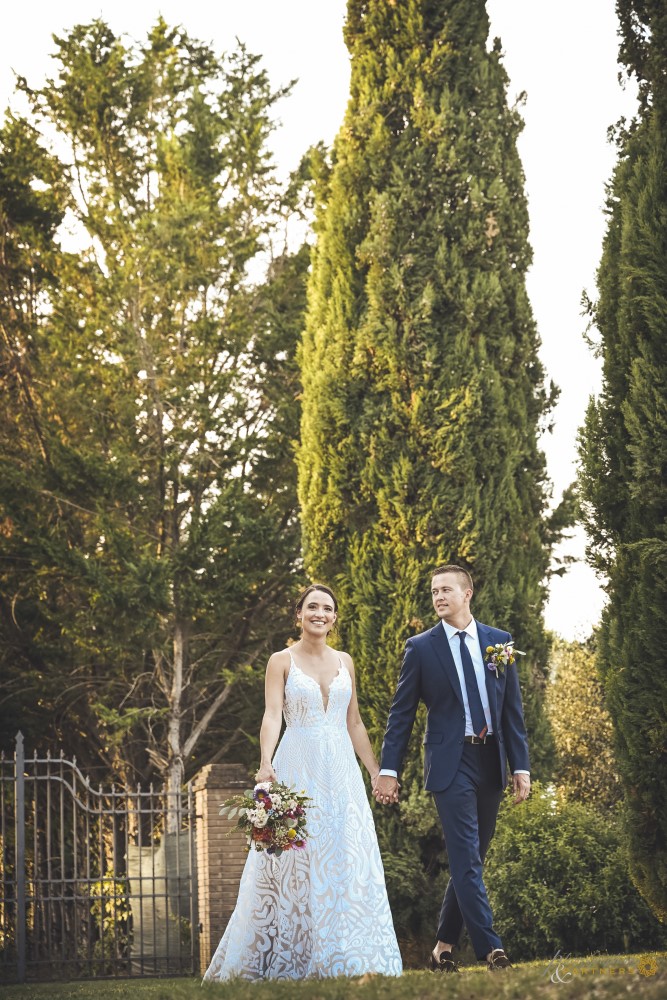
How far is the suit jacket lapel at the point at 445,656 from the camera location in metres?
5.70

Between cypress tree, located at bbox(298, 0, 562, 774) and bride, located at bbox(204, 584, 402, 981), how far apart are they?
4.57 meters

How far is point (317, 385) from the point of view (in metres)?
11.8

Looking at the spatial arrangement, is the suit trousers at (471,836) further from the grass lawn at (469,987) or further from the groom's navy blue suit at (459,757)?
the grass lawn at (469,987)

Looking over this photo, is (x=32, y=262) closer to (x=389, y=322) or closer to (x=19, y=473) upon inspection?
(x=19, y=473)

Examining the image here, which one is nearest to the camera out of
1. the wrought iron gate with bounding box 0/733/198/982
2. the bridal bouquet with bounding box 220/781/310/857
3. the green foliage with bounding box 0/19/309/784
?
the bridal bouquet with bounding box 220/781/310/857

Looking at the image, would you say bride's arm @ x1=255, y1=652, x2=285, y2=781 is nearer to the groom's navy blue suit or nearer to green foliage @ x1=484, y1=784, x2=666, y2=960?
the groom's navy blue suit

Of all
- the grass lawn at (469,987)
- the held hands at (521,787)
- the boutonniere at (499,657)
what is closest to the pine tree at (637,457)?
the held hands at (521,787)

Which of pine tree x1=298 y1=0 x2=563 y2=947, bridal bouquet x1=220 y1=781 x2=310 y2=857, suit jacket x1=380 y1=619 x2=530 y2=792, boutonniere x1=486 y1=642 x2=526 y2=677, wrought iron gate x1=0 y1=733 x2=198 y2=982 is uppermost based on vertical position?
pine tree x1=298 y1=0 x2=563 y2=947

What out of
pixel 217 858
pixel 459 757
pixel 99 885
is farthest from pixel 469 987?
pixel 99 885

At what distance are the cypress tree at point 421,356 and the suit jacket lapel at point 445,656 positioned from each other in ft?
16.0

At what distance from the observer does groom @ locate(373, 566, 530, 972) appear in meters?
5.47

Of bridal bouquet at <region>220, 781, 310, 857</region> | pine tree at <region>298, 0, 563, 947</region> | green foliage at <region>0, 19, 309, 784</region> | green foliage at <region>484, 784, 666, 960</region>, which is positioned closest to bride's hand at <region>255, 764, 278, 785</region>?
bridal bouquet at <region>220, 781, 310, 857</region>

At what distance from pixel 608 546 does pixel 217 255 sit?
9.98 m

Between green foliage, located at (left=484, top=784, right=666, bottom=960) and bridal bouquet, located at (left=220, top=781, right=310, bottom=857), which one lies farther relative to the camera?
green foliage, located at (left=484, top=784, right=666, bottom=960)
